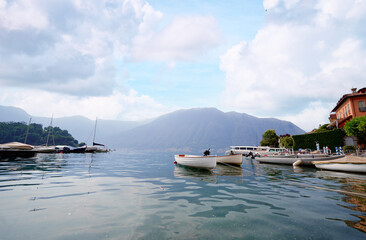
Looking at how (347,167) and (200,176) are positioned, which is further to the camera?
(347,167)

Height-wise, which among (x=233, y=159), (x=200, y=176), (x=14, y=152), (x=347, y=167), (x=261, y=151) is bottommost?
(x=200, y=176)

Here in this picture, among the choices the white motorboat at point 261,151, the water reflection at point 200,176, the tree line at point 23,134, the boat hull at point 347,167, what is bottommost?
the water reflection at point 200,176

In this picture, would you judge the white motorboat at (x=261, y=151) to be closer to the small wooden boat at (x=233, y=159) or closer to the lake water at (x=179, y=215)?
the small wooden boat at (x=233, y=159)

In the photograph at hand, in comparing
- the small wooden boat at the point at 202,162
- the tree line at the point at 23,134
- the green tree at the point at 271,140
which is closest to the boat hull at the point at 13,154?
the small wooden boat at the point at 202,162

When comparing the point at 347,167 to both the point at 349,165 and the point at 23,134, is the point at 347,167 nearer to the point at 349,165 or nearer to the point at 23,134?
the point at 349,165

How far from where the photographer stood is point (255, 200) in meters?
8.67

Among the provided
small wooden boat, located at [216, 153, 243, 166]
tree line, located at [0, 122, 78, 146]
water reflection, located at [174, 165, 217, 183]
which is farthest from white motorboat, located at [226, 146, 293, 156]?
tree line, located at [0, 122, 78, 146]

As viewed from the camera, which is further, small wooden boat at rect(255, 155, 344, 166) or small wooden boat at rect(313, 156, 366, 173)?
small wooden boat at rect(255, 155, 344, 166)

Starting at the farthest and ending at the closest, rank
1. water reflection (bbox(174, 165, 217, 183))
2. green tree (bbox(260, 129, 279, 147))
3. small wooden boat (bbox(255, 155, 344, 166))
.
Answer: green tree (bbox(260, 129, 279, 147)) → small wooden boat (bbox(255, 155, 344, 166)) → water reflection (bbox(174, 165, 217, 183))

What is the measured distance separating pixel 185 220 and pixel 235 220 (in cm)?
177

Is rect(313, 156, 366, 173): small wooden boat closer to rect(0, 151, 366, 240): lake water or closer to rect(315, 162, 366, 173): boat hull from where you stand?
rect(315, 162, 366, 173): boat hull

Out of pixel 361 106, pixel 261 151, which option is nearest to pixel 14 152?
pixel 261 151

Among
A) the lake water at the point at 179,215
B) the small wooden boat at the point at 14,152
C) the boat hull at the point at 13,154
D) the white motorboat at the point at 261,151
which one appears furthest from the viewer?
the white motorboat at the point at 261,151

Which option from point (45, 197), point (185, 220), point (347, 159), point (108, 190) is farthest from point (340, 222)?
point (347, 159)
